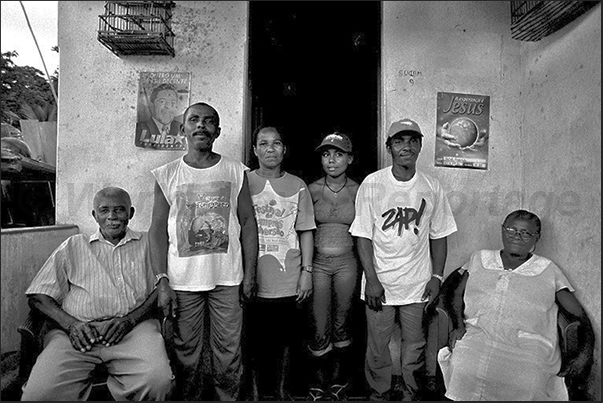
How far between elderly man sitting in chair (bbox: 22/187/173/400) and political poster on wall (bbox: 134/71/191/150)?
81 cm

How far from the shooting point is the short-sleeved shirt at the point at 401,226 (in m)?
2.77

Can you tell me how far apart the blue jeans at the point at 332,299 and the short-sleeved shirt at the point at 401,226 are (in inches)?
5.4

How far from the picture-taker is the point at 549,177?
2982 millimetres

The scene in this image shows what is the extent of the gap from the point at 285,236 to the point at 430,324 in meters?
1.06

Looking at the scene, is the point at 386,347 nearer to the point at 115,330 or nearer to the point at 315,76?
the point at 115,330

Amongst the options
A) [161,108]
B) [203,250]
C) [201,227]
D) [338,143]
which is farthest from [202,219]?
[161,108]

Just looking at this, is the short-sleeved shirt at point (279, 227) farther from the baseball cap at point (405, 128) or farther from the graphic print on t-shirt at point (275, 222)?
the baseball cap at point (405, 128)

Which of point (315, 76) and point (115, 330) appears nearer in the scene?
point (115, 330)

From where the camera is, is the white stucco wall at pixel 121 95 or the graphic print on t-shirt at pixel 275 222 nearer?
the graphic print on t-shirt at pixel 275 222

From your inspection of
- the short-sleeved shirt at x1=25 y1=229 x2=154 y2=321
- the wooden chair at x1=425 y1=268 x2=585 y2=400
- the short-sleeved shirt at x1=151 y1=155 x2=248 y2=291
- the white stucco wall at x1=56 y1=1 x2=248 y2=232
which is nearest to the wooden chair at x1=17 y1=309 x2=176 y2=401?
the short-sleeved shirt at x1=25 y1=229 x2=154 y2=321

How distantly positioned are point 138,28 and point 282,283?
2148 millimetres

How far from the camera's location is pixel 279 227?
2.82 m

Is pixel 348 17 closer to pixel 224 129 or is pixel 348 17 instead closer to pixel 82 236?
pixel 224 129

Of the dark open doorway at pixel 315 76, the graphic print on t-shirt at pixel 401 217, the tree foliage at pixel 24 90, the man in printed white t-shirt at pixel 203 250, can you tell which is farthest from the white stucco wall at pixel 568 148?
the tree foliage at pixel 24 90
